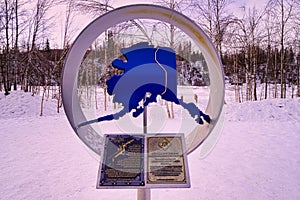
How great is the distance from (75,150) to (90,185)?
5.73ft

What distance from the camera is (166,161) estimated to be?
6.98 ft

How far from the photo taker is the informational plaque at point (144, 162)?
6.56ft

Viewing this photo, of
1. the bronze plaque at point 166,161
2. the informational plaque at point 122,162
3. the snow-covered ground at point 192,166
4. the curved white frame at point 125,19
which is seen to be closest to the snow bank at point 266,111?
the snow-covered ground at point 192,166

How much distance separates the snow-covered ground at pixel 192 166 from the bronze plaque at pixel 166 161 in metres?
1.29

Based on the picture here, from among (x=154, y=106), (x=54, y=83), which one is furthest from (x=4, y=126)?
(x=54, y=83)

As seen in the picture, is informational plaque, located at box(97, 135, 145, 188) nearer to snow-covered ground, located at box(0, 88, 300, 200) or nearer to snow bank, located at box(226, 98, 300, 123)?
snow-covered ground, located at box(0, 88, 300, 200)

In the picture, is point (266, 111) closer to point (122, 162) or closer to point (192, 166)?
point (192, 166)

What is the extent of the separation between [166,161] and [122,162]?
Answer: 1.08 ft

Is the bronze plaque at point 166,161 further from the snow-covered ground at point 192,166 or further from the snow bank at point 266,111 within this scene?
the snow bank at point 266,111

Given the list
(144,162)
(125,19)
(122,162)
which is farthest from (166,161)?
(125,19)

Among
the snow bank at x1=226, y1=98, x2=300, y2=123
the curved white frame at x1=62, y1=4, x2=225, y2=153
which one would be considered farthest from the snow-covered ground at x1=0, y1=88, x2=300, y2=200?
the curved white frame at x1=62, y1=4, x2=225, y2=153

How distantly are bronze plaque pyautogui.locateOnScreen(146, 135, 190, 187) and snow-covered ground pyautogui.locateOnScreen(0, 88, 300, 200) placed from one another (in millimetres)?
1291

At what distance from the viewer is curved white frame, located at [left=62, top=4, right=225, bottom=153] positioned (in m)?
2.39

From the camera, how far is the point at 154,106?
848 centimetres
